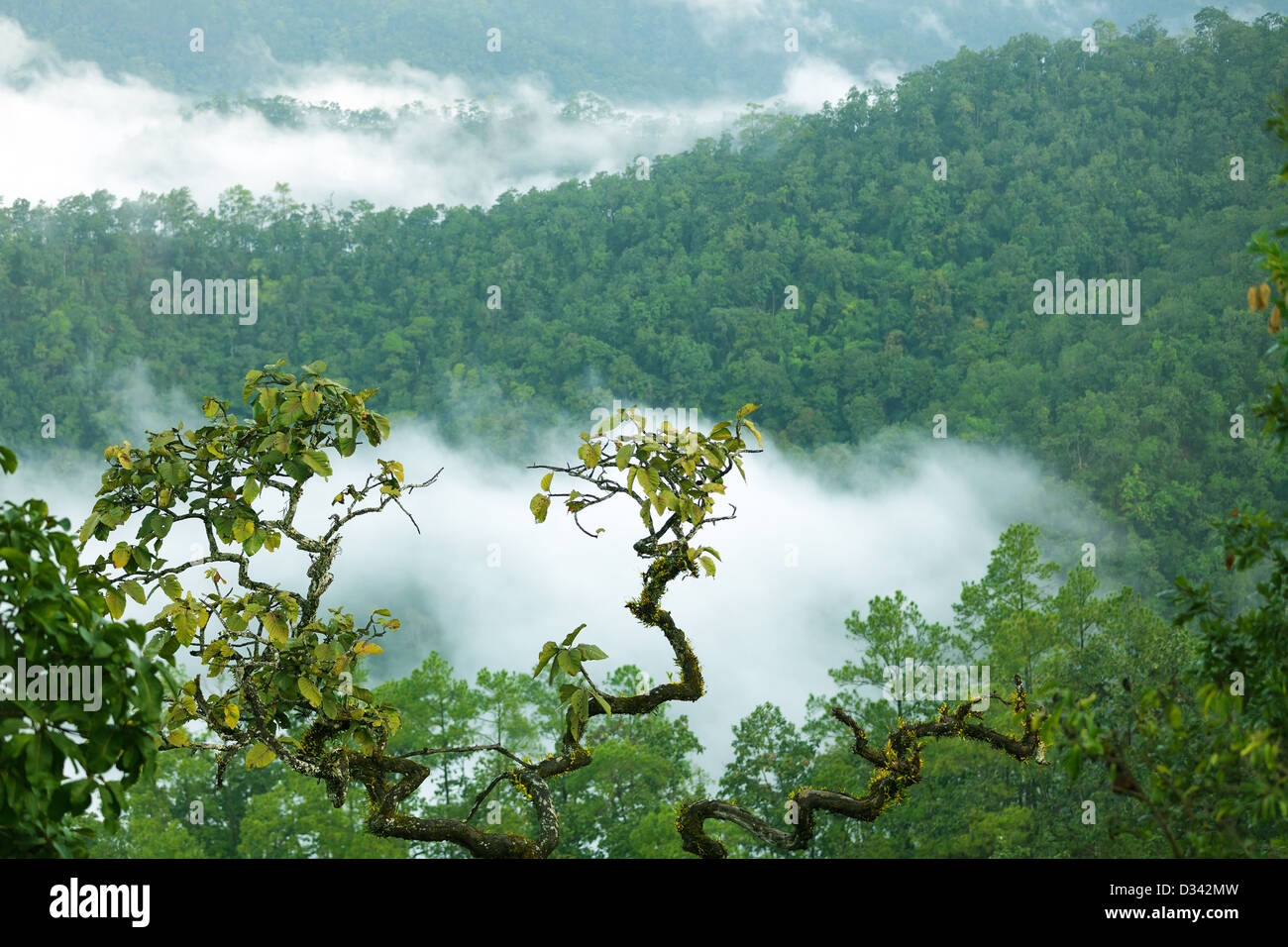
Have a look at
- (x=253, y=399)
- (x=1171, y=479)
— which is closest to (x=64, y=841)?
(x=253, y=399)

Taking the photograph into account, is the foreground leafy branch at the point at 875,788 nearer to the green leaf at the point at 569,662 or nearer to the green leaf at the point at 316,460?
the green leaf at the point at 569,662

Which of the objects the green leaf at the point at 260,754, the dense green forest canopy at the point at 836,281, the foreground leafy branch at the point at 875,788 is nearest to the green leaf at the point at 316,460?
the green leaf at the point at 260,754

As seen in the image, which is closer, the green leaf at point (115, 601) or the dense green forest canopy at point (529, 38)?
the green leaf at point (115, 601)

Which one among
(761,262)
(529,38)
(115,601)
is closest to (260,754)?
(115,601)

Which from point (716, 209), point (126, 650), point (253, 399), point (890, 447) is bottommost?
point (126, 650)

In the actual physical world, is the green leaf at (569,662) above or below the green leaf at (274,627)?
below

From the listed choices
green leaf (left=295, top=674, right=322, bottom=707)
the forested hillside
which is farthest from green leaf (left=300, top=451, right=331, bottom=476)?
the forested hillside

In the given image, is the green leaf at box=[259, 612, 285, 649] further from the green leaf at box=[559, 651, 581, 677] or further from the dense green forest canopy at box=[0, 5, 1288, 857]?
the dense green forest canopy at box=[0, 5, 1288, 857]

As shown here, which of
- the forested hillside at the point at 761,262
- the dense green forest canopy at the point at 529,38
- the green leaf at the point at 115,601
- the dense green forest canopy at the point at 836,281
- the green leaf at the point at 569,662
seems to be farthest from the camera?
the dense green forest canopy at the point at 529,38

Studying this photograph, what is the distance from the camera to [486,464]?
75.6m

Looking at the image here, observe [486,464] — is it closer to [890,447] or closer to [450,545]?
[450,545]

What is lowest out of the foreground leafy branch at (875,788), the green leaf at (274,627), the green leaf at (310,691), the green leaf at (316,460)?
the foreground leafy branch at (875,788)

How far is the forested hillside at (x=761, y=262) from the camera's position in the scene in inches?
2562
